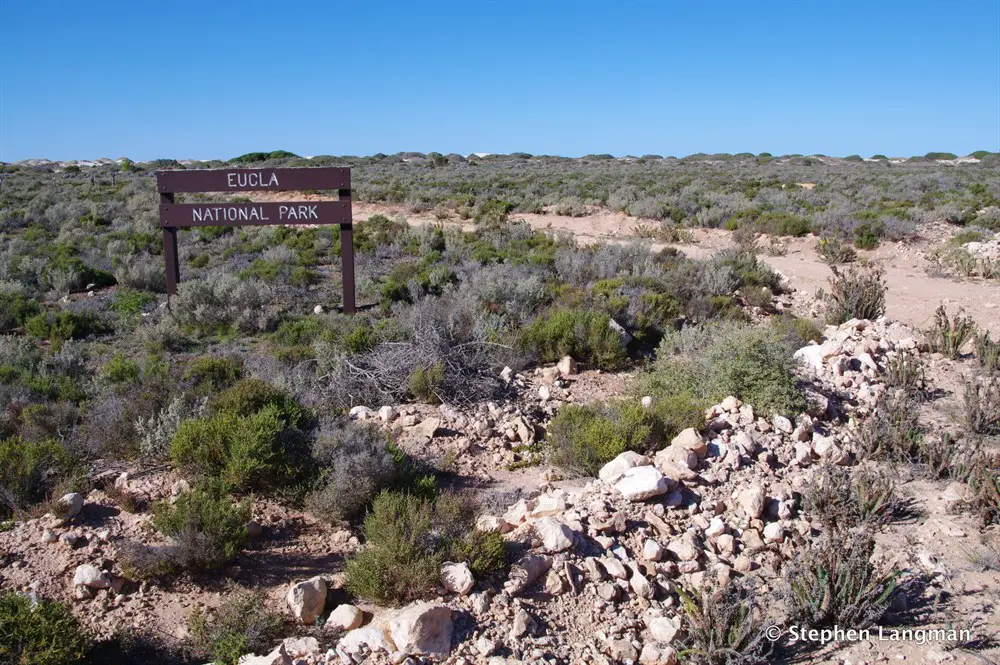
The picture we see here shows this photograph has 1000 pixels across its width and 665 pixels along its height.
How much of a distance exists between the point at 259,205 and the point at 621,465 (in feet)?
23.3

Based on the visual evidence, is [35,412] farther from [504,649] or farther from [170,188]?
[170,188]

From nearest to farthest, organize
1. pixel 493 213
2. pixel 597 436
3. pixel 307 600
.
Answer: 1. pixel 307 600
2. pixel 597 436
3. pixel 493 213

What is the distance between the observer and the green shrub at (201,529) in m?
3.98

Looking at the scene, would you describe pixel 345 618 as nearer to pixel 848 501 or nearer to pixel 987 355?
pixel 848 501

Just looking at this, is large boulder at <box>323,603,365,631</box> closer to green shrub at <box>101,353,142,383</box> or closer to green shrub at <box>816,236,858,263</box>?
green shrub at <box>101,353,142,383</box>

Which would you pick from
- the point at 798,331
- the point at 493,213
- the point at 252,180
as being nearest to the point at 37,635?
the point at 252,180

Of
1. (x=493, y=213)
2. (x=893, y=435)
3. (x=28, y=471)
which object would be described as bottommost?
(x=893, y=435)

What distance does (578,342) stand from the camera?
A: 26.4ft

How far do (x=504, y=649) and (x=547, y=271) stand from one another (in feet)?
30.0

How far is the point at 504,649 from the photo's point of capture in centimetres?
352

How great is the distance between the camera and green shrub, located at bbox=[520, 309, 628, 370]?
26.2ft

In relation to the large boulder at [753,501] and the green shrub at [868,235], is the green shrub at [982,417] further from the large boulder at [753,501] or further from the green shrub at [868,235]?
the green shrub at [868,235]

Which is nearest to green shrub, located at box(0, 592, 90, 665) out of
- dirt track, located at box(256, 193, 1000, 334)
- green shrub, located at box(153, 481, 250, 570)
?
green shrub, located at box(153, 481, 250, 570)

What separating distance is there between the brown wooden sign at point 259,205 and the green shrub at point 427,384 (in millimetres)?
3900
